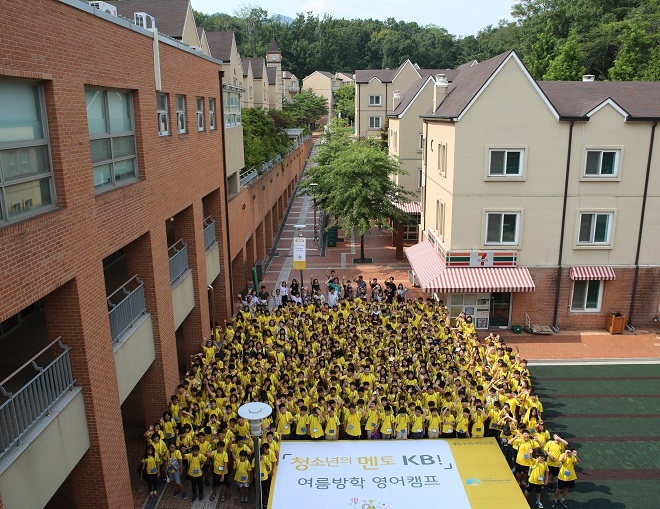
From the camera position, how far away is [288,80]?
397 ft

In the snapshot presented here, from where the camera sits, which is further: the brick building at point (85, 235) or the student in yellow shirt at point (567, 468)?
the student in yellow shirt at point (567, 468)

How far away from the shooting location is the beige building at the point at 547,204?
2094 cm

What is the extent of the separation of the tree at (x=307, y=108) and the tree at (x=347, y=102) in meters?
4.26

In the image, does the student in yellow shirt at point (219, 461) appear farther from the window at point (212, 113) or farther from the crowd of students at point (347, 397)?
the window at point (212, 113)

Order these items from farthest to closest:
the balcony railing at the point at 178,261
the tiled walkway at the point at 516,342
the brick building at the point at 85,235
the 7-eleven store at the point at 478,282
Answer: the 7-eleven store at the point at 478,282 → the balcony railing at the point at 178,261 → the tiled walkway at the point at 516,342 → the brick building at the point at 85,235

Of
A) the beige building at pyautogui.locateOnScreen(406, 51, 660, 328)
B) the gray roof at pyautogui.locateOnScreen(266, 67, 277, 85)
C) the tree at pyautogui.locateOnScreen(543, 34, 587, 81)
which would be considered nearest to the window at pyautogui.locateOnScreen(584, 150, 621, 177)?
the beige building at pyautogui.locateOnScreen(406, 51, 660, 328)

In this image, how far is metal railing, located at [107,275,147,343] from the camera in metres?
11.2

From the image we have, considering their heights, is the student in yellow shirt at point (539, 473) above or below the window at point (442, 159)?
below

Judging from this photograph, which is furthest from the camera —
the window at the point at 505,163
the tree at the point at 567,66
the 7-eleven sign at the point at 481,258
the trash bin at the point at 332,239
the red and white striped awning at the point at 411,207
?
the tree at the point at 567,66

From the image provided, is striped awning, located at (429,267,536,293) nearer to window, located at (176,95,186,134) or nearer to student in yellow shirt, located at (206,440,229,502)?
window, located at (176,95,186,134)

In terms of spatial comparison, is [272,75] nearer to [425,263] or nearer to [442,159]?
[442,159]

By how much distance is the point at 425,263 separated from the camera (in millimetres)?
24156

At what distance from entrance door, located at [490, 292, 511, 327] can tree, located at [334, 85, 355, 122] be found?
246ft

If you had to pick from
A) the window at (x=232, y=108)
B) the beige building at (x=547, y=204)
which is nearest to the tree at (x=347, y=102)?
the window at (x=232, y=108)
